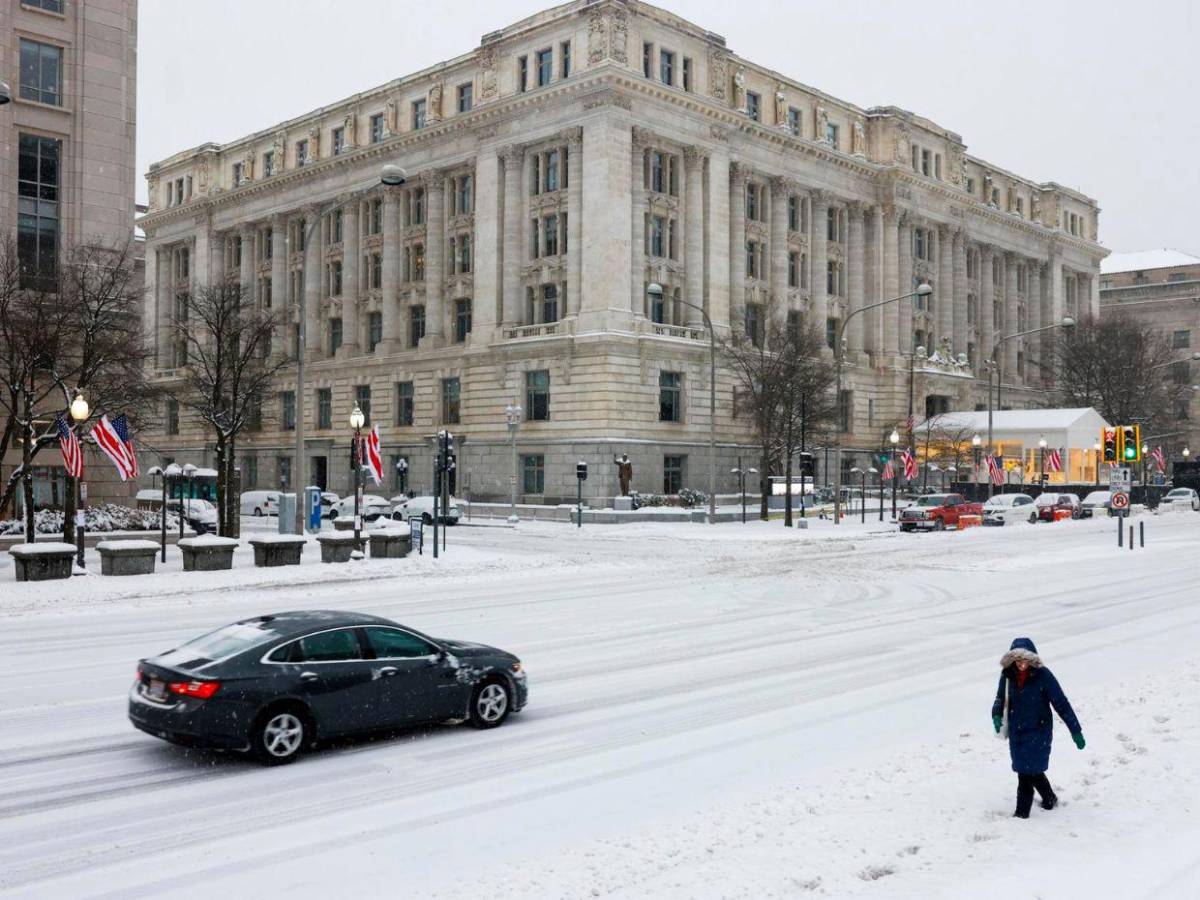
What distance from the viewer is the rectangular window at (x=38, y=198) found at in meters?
41.6

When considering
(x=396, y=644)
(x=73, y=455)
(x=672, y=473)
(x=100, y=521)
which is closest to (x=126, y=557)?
(x=73, y=455)

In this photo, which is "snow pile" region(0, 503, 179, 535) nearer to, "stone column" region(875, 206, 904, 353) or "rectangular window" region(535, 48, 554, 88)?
"rectangular window" region(535, 48, 554, 88)

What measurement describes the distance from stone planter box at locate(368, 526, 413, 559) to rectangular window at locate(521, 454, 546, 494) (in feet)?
99.3

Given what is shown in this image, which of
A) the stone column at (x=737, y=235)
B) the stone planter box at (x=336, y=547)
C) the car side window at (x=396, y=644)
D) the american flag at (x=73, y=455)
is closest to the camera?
the car side window at (x=396, y=644)

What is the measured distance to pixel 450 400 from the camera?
6950cm

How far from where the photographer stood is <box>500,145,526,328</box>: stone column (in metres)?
65.7

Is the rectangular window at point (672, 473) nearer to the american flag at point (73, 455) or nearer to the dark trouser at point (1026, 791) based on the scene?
the american flag at point (73, 455)

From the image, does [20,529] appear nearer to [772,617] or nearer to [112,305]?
[112,305]

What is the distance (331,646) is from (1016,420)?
7727 cm

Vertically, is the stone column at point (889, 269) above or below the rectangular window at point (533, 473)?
above

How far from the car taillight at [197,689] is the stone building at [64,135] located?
1383 inches

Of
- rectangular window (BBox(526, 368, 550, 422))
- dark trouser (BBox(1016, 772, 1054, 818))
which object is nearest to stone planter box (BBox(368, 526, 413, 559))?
dark trouser (BBox(1016, 772, 1054, 818))

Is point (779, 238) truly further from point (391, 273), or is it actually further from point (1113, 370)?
point (1113, 370)

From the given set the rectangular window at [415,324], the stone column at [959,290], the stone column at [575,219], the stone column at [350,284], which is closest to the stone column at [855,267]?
the stone column at [959,290]
